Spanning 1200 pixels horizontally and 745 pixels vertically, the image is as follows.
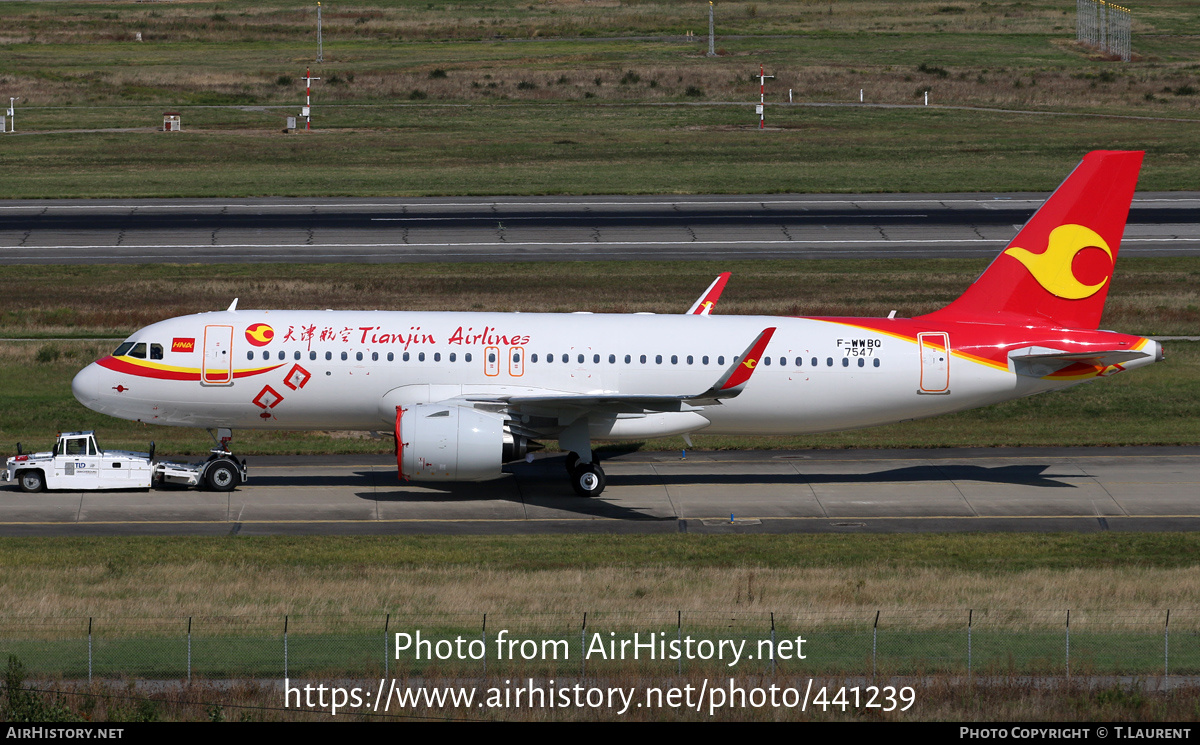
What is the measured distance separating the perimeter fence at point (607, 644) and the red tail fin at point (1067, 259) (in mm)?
14671

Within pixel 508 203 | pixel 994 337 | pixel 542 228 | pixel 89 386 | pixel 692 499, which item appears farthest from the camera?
pixel 508 203

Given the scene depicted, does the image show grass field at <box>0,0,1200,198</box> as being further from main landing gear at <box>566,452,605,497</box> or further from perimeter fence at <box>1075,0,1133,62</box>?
main landing gear at <box>566,452,605,497</box>

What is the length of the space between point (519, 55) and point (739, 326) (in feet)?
389

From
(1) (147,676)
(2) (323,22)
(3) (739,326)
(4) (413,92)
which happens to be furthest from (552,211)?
(2) (323,22)

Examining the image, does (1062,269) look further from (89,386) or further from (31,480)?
(31,480)

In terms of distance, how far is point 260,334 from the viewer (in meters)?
38.4

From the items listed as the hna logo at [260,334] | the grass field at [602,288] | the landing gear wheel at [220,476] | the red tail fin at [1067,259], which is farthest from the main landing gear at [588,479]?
the red tail fin at [1067,259]

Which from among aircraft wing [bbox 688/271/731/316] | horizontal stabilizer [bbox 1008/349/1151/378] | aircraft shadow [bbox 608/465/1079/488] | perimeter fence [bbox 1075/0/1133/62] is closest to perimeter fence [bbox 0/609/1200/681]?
horizontal stabilizer [bbox 1008/349/1151/378]

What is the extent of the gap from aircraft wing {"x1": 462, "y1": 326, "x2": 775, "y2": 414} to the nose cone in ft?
35.1

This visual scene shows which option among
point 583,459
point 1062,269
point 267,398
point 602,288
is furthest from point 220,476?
point 602,288

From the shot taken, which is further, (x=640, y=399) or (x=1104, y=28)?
(x=1104, y=28)

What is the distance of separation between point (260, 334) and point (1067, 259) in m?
23.9

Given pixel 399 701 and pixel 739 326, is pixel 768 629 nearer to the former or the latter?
pixel 399 701

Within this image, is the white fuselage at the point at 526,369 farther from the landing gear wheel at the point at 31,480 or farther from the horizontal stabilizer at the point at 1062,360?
the landing gear wheel at the point at 31,480
